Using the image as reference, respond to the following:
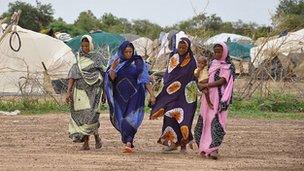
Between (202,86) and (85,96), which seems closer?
(202,86)

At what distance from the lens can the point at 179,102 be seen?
10000 mm

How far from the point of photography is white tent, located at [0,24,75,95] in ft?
60.3

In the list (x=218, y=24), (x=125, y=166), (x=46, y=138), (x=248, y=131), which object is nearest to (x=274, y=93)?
(x=248, y=131)

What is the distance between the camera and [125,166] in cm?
838

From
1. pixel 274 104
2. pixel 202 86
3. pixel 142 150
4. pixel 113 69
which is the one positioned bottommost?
pixel 142 150

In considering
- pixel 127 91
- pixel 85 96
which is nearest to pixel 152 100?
pixel 127 91

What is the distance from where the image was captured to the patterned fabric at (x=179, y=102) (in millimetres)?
9969

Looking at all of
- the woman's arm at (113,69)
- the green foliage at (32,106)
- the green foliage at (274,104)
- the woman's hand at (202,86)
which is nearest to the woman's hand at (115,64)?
the woman's arm at (113,69)

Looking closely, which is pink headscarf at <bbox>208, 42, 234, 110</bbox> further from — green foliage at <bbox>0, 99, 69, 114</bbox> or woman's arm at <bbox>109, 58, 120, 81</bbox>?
green foliage at <bbox>0, 99, 69, 114</bbox>

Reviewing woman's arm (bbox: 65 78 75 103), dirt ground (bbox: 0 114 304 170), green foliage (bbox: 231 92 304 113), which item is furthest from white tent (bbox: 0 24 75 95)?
woman's arm (bbox: 65 78 75 103)

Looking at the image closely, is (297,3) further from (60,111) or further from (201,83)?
(201,83)

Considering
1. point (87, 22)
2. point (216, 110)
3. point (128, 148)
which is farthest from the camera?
point (87, 22)

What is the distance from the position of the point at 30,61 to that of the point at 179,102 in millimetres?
12545

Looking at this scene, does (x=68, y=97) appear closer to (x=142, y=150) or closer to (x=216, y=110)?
(x=142, y=150)
